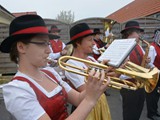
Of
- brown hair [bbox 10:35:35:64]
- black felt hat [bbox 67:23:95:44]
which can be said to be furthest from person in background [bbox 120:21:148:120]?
brown hair [bbox 10:35:35:64]

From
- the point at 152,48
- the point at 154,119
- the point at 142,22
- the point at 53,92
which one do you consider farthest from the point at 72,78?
the point at 142,22

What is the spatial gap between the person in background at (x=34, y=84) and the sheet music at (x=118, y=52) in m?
0.15

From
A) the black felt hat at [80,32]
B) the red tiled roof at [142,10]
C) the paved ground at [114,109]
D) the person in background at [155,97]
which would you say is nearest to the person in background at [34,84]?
the black felt hat at [80,32]

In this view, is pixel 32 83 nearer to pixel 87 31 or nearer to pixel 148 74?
pixel 148 74

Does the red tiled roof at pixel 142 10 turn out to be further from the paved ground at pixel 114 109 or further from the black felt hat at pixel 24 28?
the black felt hat at pixel 24 28

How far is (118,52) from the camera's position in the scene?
1.74m

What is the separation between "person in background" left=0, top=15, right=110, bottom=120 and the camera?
1482 mm

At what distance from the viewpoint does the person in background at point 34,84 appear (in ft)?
4.86

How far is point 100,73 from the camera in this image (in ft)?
5.16

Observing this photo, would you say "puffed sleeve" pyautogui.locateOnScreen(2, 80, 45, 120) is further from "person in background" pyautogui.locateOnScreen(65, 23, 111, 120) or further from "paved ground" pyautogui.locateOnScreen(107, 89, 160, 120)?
"paved ground" pyautogui.locateOnScreen(107, 89, 160, 120)

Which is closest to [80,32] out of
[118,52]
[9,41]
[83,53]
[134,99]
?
[83,53]

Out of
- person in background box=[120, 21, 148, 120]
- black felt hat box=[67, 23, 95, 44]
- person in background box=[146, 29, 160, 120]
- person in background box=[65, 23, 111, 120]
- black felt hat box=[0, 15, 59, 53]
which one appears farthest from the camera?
person in background box=[146, 29, 160, 120]

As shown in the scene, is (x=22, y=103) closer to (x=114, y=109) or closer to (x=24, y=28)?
(x=24, y=28)

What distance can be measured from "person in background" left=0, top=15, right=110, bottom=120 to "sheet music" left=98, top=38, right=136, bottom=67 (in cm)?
15
